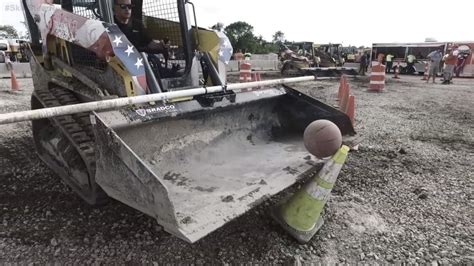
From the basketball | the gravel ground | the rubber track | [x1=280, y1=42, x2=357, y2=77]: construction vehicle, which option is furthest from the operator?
[x1=280, y1=42, x2=357, y2=77]: construction vehicle

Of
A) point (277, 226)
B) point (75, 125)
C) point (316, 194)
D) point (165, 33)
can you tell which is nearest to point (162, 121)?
point (75, 125)

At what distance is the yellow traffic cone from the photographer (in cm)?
286

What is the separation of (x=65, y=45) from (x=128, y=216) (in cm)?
217

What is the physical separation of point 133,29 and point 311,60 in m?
20.2

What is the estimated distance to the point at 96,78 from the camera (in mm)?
3666

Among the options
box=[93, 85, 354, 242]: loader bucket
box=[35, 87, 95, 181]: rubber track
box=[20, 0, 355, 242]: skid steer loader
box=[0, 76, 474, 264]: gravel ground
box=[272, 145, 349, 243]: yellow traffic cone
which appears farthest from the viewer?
box=[35, 87, 95, 181]: rubber track

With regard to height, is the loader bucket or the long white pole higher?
the long white pole

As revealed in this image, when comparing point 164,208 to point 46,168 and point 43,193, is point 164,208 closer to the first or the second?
point 43,193

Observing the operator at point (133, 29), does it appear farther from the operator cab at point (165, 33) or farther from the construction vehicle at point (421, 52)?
the construction vehicle at point (421, 52)

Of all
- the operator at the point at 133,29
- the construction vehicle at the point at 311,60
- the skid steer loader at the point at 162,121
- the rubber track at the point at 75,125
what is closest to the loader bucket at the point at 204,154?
the skid steer loader at the point at 162,121

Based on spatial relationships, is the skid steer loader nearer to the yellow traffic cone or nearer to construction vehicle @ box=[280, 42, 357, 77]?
the yellow traffic cone

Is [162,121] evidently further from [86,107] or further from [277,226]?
[277,226]

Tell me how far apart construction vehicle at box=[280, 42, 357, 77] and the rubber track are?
13.0 meters

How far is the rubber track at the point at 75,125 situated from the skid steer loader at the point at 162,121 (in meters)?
0.01
